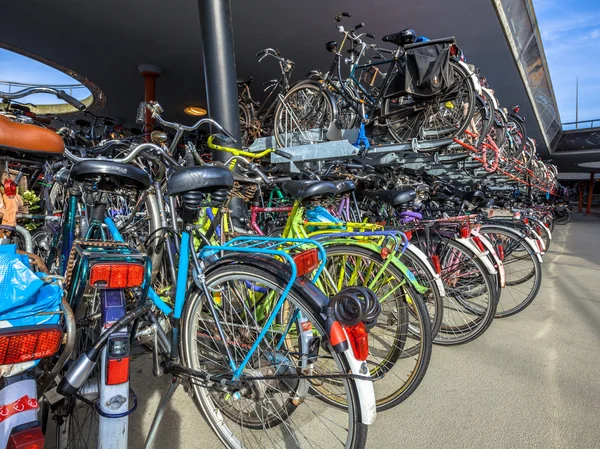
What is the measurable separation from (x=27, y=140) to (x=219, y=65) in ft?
10.1

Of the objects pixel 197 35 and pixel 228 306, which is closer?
pixel 228 306

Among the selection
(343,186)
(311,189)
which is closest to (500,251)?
(343,186)

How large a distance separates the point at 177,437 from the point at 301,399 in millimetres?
632

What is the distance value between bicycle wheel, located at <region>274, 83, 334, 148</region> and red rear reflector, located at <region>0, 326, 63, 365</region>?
3589 mm

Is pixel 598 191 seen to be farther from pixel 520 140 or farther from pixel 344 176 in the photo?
pixel 344 176

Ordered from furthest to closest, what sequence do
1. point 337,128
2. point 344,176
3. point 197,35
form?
point 197,35 → point 337,128 → point 344,176

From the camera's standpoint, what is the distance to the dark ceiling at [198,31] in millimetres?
6117

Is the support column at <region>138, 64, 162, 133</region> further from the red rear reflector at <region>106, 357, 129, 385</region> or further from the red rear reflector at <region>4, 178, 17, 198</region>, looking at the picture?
the red rear reflector at <region>106, 357, 129, 385</region>

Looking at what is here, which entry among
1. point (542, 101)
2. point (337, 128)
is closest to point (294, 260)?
point (337, 128)

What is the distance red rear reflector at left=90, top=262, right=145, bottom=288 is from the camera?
999 millimetres

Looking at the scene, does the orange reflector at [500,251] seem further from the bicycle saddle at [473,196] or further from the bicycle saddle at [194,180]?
the bicycle saddle at [194,180]

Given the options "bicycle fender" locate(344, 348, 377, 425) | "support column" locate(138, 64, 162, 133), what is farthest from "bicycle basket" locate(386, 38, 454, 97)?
"support column" locate(138, 64, 162, 133)

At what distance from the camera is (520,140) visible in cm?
748

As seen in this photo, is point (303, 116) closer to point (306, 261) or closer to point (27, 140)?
point (306, 261)
